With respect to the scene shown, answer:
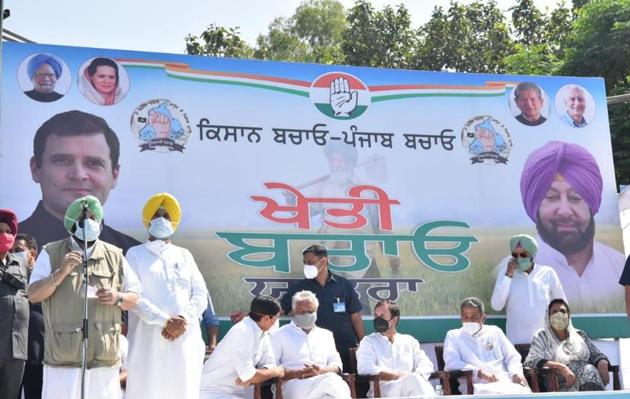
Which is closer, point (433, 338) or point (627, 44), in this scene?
point (433, 338)

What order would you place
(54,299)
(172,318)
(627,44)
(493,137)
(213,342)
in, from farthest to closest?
(627,44), (493,137), (213,342), (172,318), (54,299)

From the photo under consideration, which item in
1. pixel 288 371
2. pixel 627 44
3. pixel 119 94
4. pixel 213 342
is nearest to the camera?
pixel 288 371

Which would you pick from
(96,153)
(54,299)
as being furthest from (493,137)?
(54,299)

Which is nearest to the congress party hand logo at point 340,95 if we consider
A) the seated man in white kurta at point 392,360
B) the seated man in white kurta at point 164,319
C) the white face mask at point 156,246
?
the seated man in white kurta at point 392,360

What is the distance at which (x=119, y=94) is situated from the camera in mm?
7633

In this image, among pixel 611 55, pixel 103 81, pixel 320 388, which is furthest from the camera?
pixel 611 55

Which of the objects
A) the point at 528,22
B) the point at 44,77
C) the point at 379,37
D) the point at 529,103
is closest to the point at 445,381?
the point at 529,103

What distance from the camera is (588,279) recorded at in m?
8.59

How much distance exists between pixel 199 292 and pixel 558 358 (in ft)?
10.3

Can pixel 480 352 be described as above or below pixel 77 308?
below

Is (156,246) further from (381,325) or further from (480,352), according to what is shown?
(480,352)

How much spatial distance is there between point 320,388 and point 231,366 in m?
0.68

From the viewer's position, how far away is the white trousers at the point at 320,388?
632cm

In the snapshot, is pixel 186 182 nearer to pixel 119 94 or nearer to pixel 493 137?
pixel 119 94
